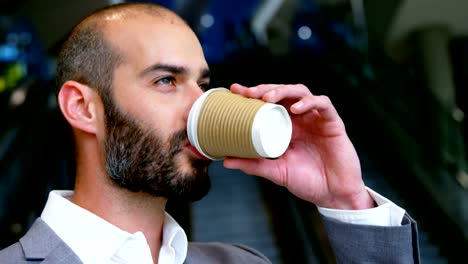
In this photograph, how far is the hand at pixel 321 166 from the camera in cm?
185

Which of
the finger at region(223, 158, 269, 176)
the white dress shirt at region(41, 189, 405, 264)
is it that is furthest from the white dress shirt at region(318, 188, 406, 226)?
the finger at region(223, 158, 269, 176)

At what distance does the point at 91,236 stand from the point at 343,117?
6746mm

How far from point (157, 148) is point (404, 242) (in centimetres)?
73

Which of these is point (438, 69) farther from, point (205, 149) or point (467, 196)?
point (205, 149)

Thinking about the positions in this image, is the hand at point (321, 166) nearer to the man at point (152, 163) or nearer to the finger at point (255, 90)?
the man at point (152, 163)

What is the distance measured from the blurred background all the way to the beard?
17.7 inches

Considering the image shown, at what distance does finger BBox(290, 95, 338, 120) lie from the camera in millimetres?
1708

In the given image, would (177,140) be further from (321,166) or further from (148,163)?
(321,166)

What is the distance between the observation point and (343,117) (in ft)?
27.0

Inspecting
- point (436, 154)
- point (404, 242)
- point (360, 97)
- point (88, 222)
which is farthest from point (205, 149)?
point (360, 97)

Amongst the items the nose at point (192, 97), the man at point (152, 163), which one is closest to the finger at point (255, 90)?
the man at point (152, 163)

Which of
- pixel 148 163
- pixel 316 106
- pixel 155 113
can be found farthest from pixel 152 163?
→ pixel 316 106

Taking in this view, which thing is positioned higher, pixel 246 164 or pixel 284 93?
pixel 284 93

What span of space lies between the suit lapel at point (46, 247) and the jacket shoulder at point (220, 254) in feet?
1.32
